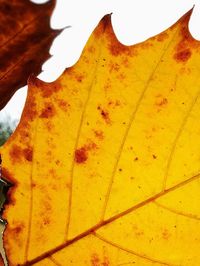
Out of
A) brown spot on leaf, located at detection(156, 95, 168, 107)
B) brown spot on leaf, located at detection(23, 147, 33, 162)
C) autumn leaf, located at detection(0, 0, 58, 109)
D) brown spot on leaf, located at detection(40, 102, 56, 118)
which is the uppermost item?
brown spot on leaf, located at detection(156, 95, 168, 107)

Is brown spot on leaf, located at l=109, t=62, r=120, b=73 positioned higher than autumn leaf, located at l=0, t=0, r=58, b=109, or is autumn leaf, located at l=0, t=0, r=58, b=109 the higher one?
brown spot on leaf, located at l=109, t=62, r=120, b=73

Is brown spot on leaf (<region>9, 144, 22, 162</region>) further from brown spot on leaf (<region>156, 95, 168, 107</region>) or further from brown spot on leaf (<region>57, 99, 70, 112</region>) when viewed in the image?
brown spot on leaf (<region>156, 95, 168, 107</region>)

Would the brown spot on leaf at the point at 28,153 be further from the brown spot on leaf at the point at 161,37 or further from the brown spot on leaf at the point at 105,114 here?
the brown spot on leaf at the point at 161,37

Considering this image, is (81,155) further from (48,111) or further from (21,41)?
(21,41)

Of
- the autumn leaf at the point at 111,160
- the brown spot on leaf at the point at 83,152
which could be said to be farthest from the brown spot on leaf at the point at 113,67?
the brown spot on leaf at the point at 83,152

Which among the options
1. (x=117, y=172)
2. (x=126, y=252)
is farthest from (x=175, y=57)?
(x=126, y=252)

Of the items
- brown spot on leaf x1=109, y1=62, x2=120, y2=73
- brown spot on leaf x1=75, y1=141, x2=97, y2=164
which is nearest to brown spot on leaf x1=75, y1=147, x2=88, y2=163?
brown spot on leaf x1=75, y1=141, x2=97, y2=164

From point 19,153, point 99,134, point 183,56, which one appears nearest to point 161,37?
point 183,56
